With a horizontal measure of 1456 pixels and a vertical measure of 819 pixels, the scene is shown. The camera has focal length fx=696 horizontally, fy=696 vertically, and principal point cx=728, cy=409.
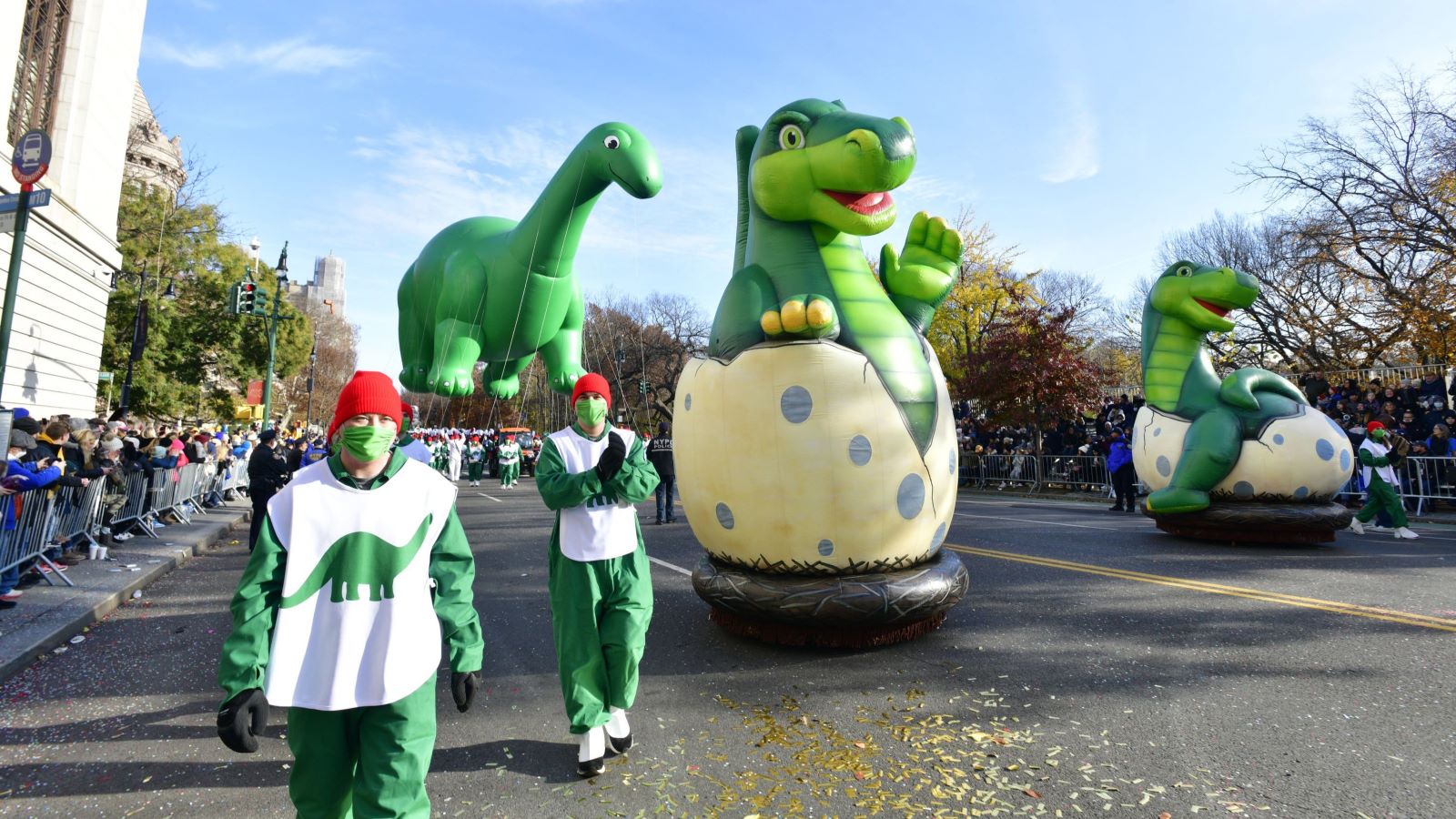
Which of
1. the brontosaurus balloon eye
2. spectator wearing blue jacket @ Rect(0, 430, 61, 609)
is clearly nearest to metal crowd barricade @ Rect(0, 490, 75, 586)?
spectator wearing blue jacket @ Rect(0, 430, 61, 609)

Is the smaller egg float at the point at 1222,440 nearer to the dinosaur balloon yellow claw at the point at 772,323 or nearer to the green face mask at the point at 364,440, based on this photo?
the dinosaur balloon yellow claw at the point at 772,323

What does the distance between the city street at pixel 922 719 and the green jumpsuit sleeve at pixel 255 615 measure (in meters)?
1.02

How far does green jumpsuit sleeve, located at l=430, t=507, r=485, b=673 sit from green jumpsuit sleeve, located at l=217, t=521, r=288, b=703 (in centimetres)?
44

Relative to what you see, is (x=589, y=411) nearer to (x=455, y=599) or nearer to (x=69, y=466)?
(x=455, y=599)

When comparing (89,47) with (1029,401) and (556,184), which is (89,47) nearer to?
(556,184)

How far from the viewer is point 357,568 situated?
6.93 ft

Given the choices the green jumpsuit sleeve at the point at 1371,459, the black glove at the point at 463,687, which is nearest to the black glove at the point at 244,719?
the black glove at the point at 463,687

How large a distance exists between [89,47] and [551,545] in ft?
71.0

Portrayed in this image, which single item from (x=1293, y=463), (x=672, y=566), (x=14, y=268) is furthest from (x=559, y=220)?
(x=1293, y=463)

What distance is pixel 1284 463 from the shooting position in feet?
24.9

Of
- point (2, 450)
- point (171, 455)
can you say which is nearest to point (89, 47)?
point (171, 455)

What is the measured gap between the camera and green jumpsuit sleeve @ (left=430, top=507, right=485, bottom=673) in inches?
88.5

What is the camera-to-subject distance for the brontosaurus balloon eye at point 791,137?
4.39 m

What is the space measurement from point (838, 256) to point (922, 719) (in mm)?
2790
